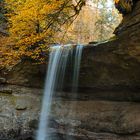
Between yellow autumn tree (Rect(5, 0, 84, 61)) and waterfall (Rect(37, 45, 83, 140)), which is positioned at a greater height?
yellow autumn tree (Rect(5, 0, 84, 61))

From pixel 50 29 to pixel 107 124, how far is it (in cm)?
442

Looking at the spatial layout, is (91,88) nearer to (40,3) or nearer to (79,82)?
(79,82)

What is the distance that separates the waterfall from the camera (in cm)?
1120

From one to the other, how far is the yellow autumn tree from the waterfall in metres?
0.51

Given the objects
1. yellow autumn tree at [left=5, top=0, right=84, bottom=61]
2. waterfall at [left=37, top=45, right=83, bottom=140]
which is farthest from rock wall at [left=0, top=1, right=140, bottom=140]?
yellow autumn tree at [left=5, top=0, right=84, bottom=61]

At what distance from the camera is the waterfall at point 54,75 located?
11195 millimetres

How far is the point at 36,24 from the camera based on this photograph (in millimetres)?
11570

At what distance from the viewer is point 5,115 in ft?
38.0

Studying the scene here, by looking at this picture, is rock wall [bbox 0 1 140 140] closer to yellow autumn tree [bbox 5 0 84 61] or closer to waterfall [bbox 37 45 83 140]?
waterfall [bbox 37 45 83 140]

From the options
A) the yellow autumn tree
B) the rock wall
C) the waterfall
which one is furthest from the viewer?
the waterfall

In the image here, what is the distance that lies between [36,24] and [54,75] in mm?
2138

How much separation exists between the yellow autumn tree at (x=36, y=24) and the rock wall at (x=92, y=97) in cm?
77

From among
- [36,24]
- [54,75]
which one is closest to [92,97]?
[54,75]

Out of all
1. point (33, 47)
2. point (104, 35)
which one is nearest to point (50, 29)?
point (33, 47)
